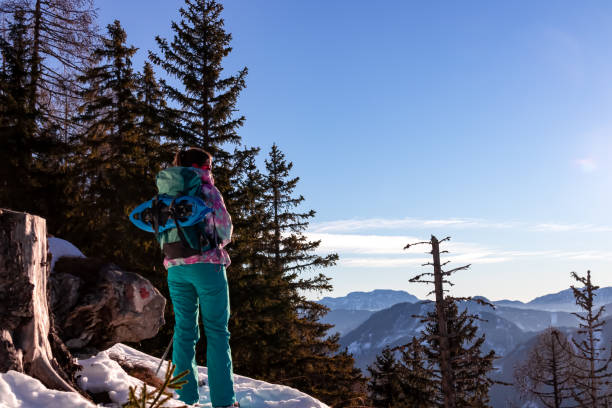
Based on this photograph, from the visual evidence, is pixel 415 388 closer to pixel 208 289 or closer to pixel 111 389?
pixel 111 389

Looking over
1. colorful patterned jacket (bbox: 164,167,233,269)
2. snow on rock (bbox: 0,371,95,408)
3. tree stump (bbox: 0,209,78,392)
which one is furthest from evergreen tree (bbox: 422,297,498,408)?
snow on rock (bbox: 0,371,95,408)

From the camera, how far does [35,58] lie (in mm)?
14297

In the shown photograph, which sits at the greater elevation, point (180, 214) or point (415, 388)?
point (180, 214)

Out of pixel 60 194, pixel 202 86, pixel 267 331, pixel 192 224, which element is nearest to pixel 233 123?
pixel 202 86

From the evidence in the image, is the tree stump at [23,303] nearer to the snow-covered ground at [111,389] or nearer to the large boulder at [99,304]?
the snow-covered ground at [111,389]

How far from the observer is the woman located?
4.27 m

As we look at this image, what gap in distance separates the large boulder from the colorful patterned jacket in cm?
222

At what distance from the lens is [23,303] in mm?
3547

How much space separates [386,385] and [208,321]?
76.5ft

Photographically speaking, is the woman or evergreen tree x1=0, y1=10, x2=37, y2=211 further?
evergreen tree x1=0, y1=10, x2=37, y2=211

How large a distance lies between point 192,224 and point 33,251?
125cm

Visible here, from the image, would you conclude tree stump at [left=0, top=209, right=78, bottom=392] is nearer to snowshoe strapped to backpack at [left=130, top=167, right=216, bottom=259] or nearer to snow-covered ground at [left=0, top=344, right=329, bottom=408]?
snow-covered ground at [left=0, top=344, right=329, bottom=408]

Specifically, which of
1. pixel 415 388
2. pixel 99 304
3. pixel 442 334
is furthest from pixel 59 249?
pixel 415 388

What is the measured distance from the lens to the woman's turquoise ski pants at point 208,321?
4.32m
